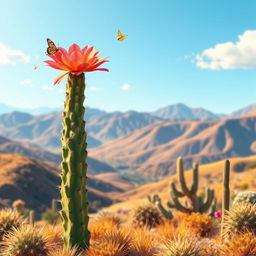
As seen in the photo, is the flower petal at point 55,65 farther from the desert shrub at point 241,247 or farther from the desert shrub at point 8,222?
the desert shrub at point 241,247

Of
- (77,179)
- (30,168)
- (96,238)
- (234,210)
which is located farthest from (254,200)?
(30,168)

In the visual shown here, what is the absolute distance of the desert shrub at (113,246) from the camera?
604 cm

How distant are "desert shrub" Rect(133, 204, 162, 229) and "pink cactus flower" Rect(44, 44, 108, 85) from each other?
6.71 metres

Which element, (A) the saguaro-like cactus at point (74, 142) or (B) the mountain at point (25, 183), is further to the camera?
(B) the mountain at point (25, 183)

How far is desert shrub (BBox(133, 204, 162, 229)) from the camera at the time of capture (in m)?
11.5

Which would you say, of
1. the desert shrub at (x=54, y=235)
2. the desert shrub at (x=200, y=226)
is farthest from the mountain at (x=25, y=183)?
the desert shrub at (x=200, y=226)

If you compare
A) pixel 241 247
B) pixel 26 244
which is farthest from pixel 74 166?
pixel 241 247

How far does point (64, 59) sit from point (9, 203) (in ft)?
223

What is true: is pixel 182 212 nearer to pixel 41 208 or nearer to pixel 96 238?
pixel 96 238

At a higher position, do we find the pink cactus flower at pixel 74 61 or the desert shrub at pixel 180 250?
the pink cactus flower at pixel 74 61

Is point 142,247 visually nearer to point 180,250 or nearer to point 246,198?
point 180,250

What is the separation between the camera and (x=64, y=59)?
619 cm

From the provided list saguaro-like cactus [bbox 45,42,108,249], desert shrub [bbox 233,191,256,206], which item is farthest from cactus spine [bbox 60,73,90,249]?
desert shrub [bbox 233,191,256,206]

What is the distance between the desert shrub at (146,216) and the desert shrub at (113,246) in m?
4.34
